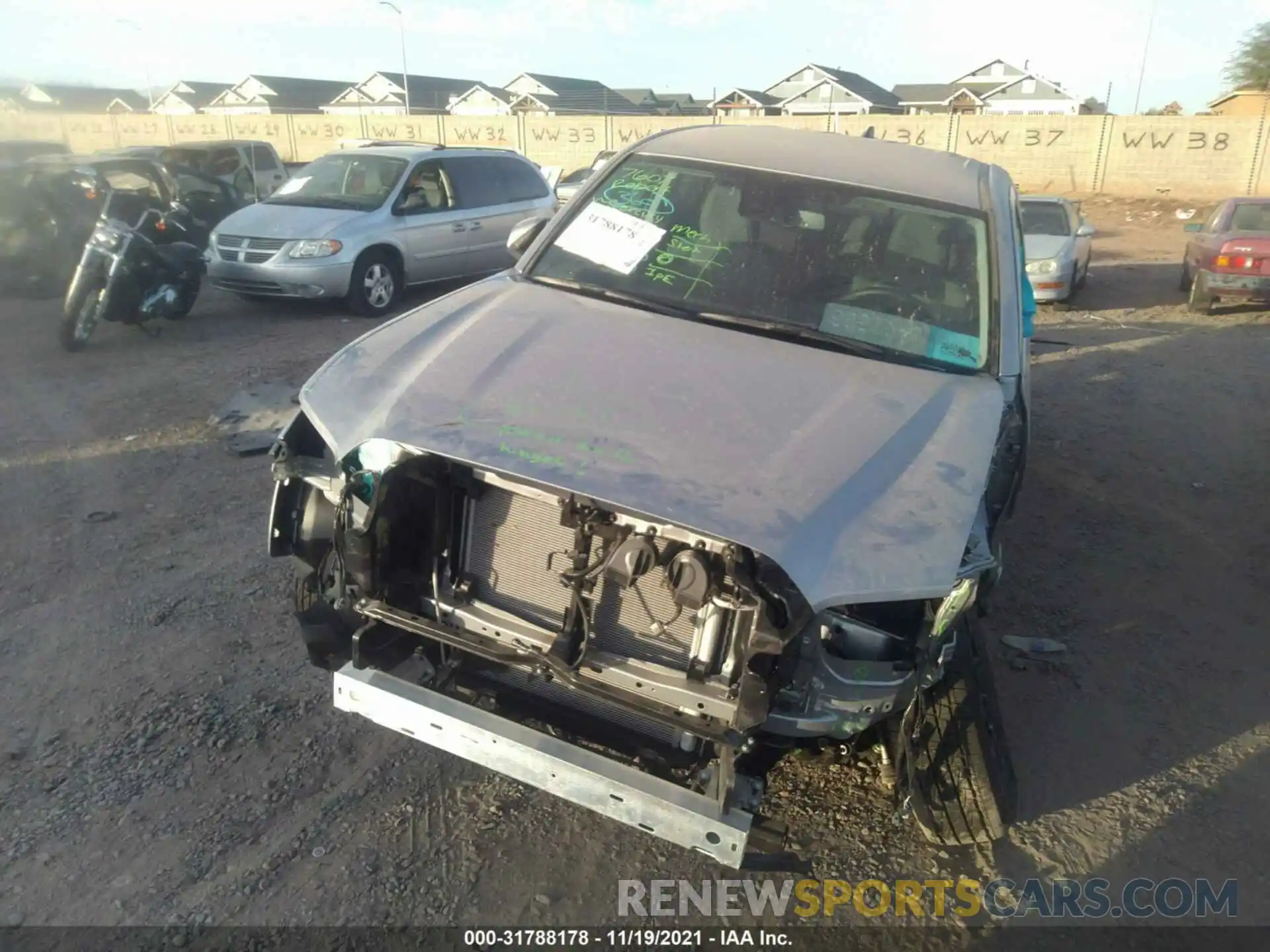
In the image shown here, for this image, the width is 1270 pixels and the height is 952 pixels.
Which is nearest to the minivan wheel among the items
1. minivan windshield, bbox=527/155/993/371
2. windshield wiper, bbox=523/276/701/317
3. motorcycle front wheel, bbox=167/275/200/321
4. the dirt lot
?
motorcycle front wheel, bbox=167/275/200/321

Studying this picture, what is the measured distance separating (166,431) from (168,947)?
450cm

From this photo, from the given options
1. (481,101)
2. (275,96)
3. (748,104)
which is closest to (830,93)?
(748,104)

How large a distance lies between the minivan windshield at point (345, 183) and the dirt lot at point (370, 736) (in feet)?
14.1

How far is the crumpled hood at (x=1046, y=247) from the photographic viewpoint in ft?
37.9

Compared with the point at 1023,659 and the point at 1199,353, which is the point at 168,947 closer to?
the point at 1023,659

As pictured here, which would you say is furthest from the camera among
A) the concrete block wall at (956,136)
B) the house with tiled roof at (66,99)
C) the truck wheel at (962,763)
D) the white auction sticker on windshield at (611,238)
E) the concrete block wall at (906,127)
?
the house with tiled roof at (66,99)

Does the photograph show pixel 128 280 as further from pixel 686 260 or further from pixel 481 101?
pixel 481 101

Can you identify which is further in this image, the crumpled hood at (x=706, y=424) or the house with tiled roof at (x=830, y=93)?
the house with tiled roof at (x=830, y=93)

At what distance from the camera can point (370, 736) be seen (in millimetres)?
3322

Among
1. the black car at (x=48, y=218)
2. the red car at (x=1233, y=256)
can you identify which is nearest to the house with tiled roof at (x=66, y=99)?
the black car at (x=48, y=218)

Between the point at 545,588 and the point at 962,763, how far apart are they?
1.43 meters

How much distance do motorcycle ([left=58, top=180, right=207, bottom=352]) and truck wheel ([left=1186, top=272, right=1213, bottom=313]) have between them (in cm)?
1130

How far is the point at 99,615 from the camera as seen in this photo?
156 inches

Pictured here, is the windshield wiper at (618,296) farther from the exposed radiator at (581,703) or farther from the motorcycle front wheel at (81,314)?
the motorcycle front wheel at (81,314)
